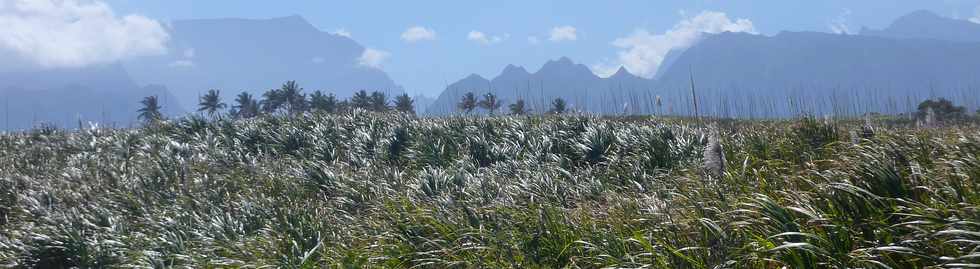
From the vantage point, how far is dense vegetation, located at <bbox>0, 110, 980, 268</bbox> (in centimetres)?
461

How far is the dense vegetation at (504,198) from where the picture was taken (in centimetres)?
461

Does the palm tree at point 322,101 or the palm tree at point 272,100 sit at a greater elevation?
the palm tree at point 272,100

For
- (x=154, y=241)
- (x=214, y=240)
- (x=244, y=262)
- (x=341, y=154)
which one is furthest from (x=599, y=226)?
(x=341, y=154)

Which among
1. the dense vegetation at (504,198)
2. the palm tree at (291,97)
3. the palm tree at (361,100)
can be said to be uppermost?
the palm tree at (291,97)

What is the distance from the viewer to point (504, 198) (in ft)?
26.9

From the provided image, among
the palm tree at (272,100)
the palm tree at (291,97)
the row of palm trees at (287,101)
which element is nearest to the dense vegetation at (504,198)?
the row of palm trees at (287,101)

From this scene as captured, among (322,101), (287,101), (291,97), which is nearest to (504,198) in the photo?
(322,101)

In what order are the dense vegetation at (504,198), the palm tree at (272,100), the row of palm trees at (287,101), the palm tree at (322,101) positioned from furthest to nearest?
the palm tree at (272,100) → the row of palm trees at (287,101) → the palm tree at (322,101) → the dense vegetation at (504,198)

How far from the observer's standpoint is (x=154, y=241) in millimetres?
7957

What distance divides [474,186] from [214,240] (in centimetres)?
318

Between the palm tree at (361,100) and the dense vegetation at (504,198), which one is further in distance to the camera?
the palm tree at (361,100)

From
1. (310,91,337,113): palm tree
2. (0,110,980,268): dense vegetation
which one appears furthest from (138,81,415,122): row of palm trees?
(0,110,980,268): dense vegetation

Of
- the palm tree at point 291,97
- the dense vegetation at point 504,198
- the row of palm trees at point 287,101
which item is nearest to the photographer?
the dense vegetation at point 504,198

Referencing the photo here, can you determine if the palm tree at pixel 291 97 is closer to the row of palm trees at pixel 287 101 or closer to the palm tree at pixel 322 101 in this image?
the row of palm trees at pixel 287 101
